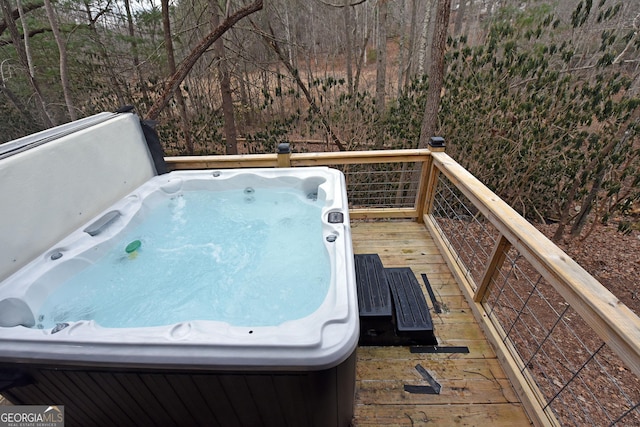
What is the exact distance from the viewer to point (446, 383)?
1325mm

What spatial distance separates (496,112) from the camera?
3248 mm

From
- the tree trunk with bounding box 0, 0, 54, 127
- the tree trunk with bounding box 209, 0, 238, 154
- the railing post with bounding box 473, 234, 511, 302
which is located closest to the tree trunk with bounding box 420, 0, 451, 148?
the railing post with bounding box 473, 234, 511, 302

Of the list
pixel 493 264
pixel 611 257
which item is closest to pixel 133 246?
pixel 493 264

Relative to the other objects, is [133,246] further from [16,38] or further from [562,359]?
[562,359]

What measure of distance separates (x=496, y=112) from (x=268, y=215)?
2.82 m

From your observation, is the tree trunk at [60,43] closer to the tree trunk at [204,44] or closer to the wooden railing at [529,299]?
the tree trunk at [204,44]

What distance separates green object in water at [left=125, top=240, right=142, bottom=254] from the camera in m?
1.85

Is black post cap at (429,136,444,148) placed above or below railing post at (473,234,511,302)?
→ above

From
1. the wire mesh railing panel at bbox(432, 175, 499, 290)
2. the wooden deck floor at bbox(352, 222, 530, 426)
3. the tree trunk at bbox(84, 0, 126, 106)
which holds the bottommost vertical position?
the wire mesh railing panel at bbox(432, 175, 499, 290)

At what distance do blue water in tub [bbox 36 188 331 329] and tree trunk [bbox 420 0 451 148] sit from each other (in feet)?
6.17

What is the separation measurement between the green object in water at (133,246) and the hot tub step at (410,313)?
1623 mm

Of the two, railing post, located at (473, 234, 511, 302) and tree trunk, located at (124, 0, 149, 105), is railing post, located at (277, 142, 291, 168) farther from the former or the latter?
tree trunk, located at (124, 0, 149, 105)

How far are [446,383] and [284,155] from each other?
5.62 feet

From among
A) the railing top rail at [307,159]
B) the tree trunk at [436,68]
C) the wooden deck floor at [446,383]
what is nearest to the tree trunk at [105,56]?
the railing top rail at [307,159]
